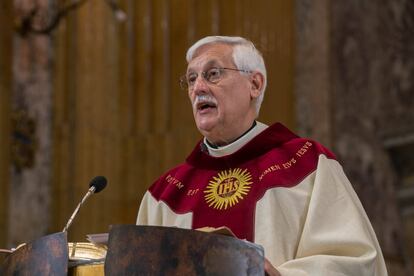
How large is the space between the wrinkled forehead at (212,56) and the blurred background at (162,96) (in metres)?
4.07

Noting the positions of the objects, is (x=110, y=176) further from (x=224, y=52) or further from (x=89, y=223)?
(x=224, y=52)

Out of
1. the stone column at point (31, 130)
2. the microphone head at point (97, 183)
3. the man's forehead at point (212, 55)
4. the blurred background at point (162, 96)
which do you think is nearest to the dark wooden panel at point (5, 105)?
the blurred background at point (162, 96)

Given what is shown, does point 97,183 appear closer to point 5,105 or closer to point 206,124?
point 206,124

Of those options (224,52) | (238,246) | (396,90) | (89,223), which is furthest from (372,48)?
(238,246)

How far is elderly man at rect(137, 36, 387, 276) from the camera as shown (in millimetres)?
4285

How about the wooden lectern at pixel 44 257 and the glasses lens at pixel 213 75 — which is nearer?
the wooden lectern at pixel 44 257

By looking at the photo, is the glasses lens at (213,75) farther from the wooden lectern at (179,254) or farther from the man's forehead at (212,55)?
the wooden lectern at (179,254)

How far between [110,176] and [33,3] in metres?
1.58

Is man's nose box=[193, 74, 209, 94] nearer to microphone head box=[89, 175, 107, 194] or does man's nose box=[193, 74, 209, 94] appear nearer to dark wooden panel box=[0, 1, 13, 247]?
microphone head box=[89, 175, 107, 194]

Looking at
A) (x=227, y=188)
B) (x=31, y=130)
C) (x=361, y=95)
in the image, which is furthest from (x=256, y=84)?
(x=31, y=130)

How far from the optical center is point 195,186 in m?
4.86

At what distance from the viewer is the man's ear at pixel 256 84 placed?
4863mm

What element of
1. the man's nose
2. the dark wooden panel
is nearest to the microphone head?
the man's nose

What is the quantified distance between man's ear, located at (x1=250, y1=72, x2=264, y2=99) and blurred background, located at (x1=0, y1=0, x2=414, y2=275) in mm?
3997
